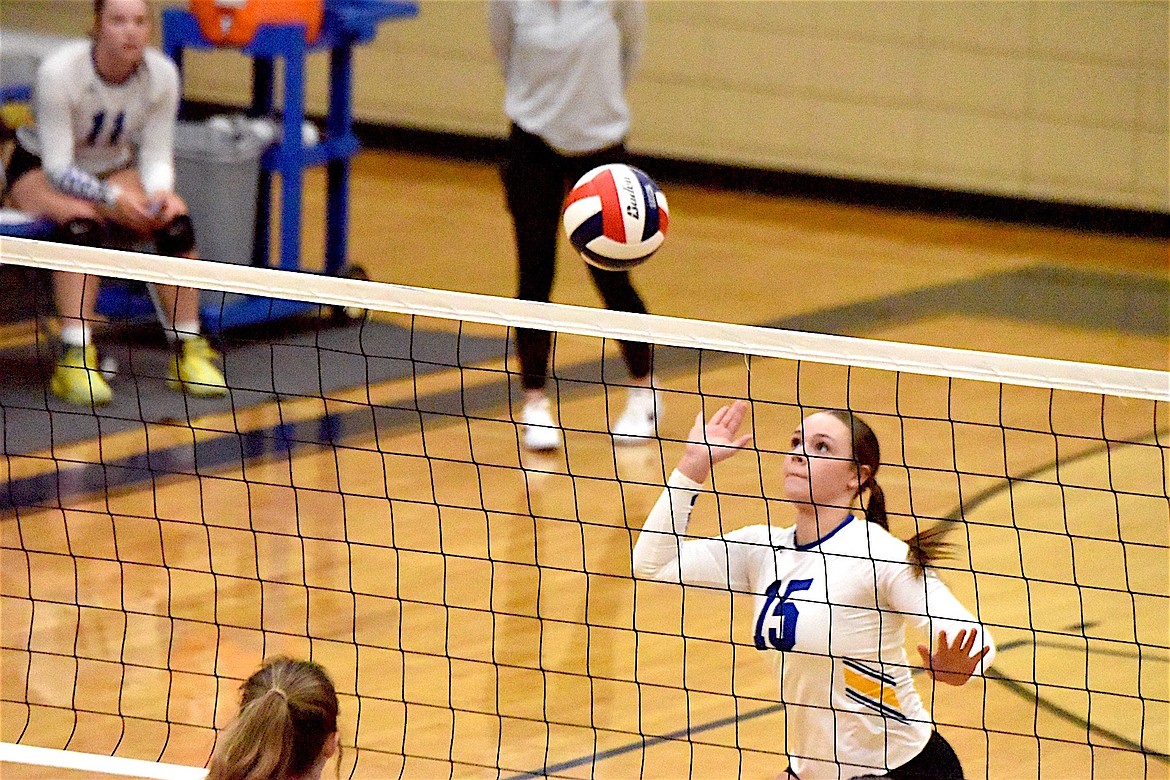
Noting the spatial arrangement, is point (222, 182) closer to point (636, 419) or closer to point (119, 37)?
point (119, 37)

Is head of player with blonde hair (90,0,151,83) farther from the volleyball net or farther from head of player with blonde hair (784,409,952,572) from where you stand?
head of player with blonde hair (784,409,952,572)

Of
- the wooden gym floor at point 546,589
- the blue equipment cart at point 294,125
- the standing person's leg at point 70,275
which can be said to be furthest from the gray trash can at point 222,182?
the wooden gym floor at point 546,589

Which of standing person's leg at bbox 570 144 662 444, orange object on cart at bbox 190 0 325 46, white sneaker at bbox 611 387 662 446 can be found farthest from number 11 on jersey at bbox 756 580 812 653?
orange object on cart at bbox 190 0 325 46

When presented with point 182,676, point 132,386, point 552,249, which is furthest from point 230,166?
point 182,676

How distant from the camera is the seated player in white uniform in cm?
704

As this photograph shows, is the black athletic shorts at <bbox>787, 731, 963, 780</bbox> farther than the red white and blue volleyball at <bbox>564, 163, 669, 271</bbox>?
No

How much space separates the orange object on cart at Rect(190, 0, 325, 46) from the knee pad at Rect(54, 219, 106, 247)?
3.94 feet

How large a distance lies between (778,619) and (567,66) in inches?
140

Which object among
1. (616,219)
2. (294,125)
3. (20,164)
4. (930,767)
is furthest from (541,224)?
(930,767)

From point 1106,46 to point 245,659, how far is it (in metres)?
7.82

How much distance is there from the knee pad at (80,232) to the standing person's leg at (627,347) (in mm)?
1959

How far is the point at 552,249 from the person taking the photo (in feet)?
22.6

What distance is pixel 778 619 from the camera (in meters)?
3.66

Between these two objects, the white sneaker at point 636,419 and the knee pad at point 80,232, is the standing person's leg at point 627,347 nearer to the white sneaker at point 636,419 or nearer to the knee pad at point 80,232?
the white sneaker at point 636,419
